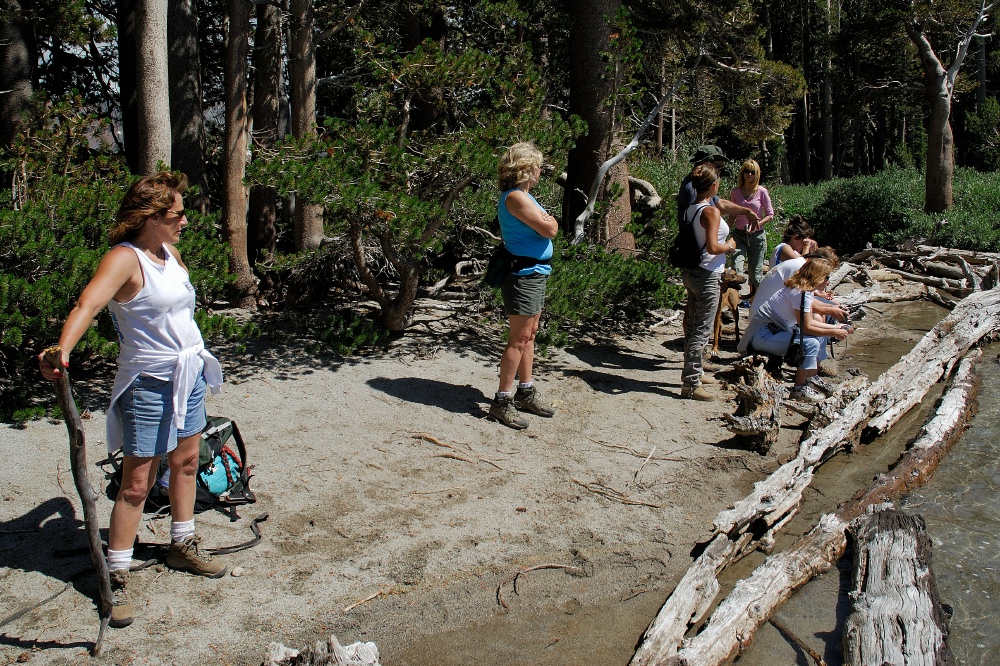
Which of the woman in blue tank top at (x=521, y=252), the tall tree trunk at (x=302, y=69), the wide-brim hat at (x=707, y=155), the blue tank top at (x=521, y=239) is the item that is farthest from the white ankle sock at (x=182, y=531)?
the wide-brim hat at (x=707, y=155)

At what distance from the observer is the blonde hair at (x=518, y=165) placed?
525cm

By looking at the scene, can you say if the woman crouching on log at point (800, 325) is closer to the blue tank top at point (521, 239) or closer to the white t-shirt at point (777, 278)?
the white t-shirt at point (777, 278)

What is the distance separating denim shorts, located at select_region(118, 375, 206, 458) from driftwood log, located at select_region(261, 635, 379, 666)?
3.18 feet

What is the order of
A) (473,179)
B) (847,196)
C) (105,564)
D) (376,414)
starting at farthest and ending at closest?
(847,196) → (473,179) → (376,414) → (105,564)

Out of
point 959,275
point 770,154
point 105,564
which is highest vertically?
point 770,154

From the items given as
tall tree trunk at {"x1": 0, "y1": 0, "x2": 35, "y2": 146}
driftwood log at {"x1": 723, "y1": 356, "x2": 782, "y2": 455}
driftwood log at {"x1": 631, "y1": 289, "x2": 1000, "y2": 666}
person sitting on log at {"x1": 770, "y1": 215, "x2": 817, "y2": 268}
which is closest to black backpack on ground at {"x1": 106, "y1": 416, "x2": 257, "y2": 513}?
driftwood log at {"x1": 631, "y1": 289, "x2": 1000, "y2": 666}

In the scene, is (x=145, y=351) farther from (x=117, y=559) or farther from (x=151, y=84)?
(x=151, y=84)

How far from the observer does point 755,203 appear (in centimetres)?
796

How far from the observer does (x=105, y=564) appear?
3.28 metres

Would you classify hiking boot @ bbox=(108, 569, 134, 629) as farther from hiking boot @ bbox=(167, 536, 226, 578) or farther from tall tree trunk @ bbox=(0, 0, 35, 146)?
tall tree trunk @ bbox=(0, 0, 35, 146)

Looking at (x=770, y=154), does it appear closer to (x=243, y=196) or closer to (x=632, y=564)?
(x=243, y=196)

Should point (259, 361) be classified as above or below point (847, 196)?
below

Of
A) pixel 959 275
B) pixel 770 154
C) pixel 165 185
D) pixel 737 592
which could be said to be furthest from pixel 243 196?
pixel 770 154

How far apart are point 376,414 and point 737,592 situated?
9.15 feet
